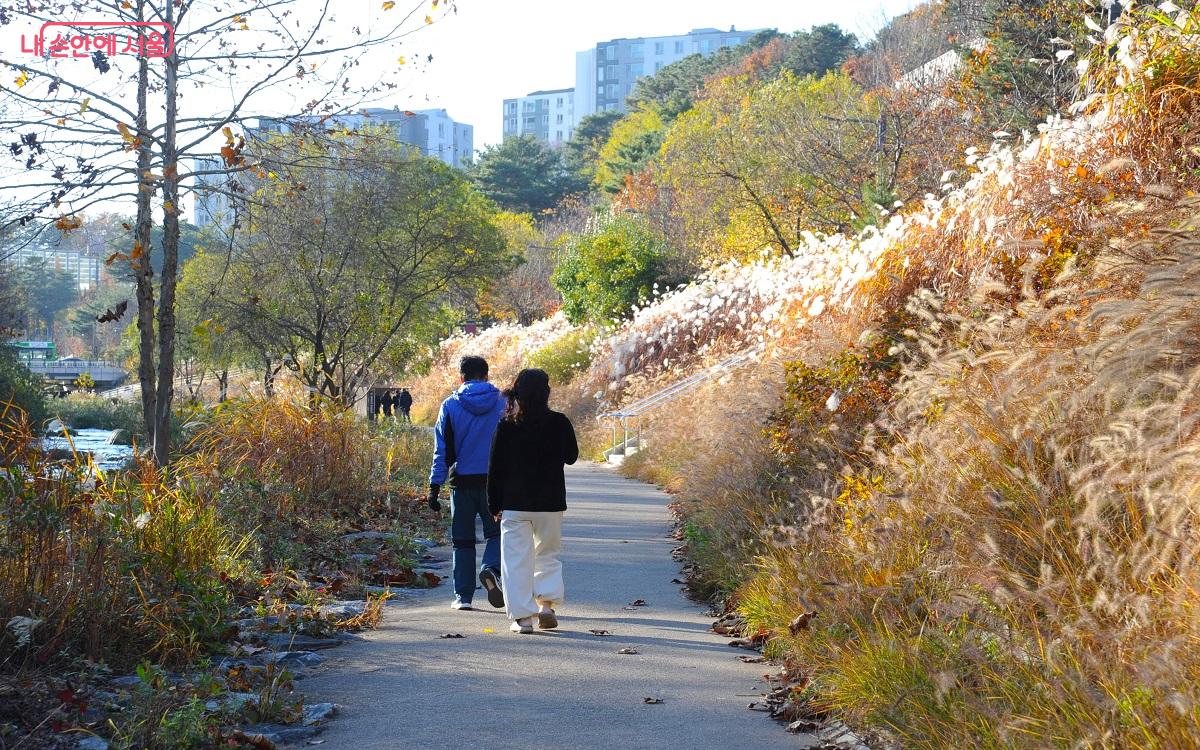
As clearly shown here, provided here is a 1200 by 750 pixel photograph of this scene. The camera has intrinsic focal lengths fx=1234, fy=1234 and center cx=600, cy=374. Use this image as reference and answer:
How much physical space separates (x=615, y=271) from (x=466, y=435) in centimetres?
2917

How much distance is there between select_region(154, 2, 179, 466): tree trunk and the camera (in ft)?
34.1

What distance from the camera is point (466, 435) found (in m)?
9.48

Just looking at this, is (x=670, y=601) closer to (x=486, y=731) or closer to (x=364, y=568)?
(x=364, y=568)

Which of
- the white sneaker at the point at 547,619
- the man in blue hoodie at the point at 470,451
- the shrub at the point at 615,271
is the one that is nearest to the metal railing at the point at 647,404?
the man in blue hoodie at the point at 470,451

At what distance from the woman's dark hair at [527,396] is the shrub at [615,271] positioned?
2827 centimetres

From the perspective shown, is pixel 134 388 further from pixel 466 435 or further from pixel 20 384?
pixel 466 435

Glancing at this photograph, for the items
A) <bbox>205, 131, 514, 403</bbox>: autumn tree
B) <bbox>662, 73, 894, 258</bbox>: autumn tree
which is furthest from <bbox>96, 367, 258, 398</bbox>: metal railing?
<bbox>662, 73, 894, 258</bbox>: autumn tree

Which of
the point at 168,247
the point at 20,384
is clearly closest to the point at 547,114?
the point at 20,384

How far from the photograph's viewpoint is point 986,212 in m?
10.9

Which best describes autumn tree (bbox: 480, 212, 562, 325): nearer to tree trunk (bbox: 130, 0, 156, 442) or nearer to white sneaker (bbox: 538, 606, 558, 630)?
tree trunk (bbox: 130, 0, 156, 442)

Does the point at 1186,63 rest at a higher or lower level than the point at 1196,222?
higher

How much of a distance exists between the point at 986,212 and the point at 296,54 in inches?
243

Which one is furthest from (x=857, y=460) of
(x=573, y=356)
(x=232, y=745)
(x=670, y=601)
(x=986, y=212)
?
(x=573, y=356)

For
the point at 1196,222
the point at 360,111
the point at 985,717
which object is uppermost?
the point at 360,111
